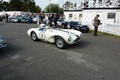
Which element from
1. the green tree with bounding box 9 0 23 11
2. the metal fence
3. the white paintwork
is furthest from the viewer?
the green tree with bounding box 9 0 23 11

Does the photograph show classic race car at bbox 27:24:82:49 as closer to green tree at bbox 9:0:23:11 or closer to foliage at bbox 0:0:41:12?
foliage at bbox 0:0:41:12

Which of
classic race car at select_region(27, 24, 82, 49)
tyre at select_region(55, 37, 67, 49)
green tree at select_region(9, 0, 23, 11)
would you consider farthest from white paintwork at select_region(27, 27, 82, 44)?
green tree at select_region(9, 0, 23, 11)

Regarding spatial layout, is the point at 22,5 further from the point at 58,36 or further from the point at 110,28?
the point at 58,36

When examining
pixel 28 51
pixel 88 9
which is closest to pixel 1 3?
pixel 88 9

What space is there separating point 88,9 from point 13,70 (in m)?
16.5

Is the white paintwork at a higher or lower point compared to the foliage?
lower

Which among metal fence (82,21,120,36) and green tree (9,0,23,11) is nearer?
metal fence (82,21,120,36)

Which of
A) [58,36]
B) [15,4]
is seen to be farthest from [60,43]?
[15,4]

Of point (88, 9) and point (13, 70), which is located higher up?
point (88, 9)

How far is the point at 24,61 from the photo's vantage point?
5.29 meters

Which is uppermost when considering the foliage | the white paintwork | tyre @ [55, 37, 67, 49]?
the foliage

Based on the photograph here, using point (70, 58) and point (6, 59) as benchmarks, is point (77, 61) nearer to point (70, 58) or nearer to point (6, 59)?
point (70, 58)

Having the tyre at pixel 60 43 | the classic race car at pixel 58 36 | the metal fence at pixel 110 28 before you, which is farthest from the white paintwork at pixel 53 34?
the metal fence at pixel 110 28

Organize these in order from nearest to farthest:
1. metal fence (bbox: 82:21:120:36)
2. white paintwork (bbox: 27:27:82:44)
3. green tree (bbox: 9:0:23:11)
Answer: white paintwork (bbox: 27:27:82:44) → metal fence (bbox: 82:21:120:36) → green tree (bbox: 9:0:23:11)
